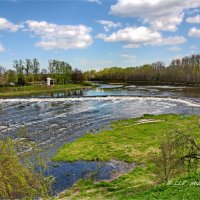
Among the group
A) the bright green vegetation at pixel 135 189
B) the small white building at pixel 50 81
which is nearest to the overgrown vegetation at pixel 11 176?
the bright green vegetation at pixel 135 189

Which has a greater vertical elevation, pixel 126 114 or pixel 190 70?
pixel 190 70

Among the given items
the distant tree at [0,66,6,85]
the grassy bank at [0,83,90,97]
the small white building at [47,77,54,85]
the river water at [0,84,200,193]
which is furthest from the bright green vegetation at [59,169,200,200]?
the small white building at [47,77,54,85]

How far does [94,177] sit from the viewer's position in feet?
87.6

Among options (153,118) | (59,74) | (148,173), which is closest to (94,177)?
(148,173)

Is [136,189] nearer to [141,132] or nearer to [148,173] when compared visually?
[148,173]

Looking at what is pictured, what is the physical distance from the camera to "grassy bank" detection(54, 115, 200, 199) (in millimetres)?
20391

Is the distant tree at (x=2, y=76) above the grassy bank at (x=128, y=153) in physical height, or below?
above

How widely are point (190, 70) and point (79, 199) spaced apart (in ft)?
479

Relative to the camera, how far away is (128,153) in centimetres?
3309

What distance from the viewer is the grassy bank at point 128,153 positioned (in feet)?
66.9

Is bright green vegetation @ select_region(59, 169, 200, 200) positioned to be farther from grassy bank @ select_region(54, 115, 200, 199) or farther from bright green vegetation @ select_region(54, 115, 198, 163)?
bright green vegetation @ select_region(54, 115, 198, 163)

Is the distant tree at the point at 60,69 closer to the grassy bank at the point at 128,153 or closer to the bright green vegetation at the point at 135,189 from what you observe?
the grassy bank at the point at 128,153

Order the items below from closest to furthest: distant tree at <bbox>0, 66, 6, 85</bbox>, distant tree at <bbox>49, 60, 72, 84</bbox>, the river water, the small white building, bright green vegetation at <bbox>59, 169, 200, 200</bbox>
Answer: bright green vegetation at <bbox>59, 169, 200, 200</bbox>, the river water, distant tree at <bbox>0, 66, 6, 85</bbox>, the small white building, distant tree at <bbox>49, 60, 72, 84</bbox>

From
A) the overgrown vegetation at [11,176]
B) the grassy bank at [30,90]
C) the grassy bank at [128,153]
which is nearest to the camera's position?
the overgrown vegetation at [11,176]
